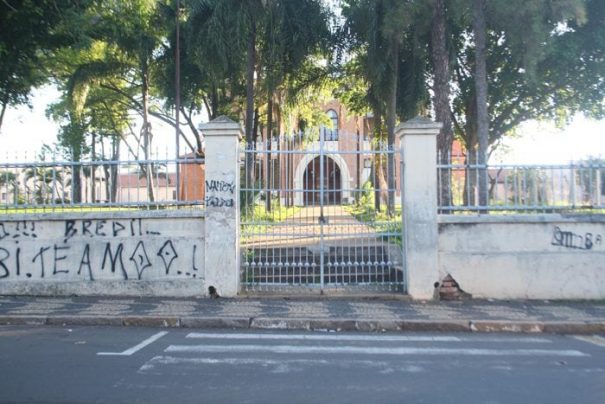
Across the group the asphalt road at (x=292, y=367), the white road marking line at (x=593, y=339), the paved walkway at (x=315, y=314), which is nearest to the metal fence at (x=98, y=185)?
the paved walkway at (x=315, y=314)

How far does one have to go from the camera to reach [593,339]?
726 centimetres

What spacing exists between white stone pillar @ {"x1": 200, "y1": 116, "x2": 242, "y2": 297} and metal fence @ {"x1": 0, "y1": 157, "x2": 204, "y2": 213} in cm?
35

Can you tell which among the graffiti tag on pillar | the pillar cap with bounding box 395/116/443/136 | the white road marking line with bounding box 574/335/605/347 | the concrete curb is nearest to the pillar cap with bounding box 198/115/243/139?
the graffiti tag on pillar

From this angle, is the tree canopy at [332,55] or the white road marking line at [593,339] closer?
the white road marking line at [593,339]

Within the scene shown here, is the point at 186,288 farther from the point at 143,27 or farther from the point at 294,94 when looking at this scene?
the point at 143,27

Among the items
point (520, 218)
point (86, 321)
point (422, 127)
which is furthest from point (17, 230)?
point (520, 218)

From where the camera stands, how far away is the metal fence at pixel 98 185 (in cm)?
956

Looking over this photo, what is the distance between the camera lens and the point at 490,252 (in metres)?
9.47

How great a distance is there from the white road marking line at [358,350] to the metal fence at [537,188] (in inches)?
138

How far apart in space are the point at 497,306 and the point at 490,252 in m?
1.04

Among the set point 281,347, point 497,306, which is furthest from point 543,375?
point 497,306

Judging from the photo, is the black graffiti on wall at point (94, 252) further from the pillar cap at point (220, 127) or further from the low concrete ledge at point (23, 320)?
the pillar cap at point (220, 127)

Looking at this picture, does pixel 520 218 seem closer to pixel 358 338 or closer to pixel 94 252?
pixel 358 338

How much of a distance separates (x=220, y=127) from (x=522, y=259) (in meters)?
5.94
